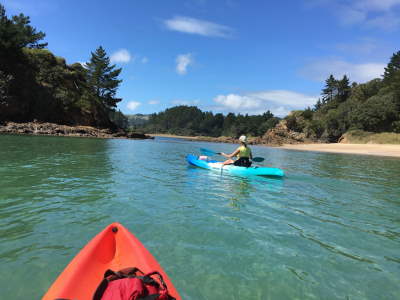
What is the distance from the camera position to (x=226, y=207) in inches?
260

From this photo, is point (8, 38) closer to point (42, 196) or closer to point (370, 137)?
point (42, 196)

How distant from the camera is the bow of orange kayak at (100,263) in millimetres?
2482

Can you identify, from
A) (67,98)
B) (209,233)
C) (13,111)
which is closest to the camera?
(209,233)

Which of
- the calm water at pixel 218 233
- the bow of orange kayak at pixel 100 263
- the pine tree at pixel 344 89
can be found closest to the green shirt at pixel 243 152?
the calm water at pixel 218 233

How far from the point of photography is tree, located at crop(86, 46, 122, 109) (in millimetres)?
Result: 50938

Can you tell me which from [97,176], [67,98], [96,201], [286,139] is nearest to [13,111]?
[67,98]

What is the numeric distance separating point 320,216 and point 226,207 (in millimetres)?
2228

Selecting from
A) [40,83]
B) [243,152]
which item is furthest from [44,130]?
[243,152]

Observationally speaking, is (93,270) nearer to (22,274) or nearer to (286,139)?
(22,274)

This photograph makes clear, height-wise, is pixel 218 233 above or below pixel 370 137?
below

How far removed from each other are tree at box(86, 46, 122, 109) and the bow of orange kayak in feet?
171

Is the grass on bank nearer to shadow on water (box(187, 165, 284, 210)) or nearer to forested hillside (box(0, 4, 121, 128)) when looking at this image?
shadow on water (box(187, 165, 284, 210))

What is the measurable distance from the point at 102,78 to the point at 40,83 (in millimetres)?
14438

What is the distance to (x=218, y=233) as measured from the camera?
4.90 metres
